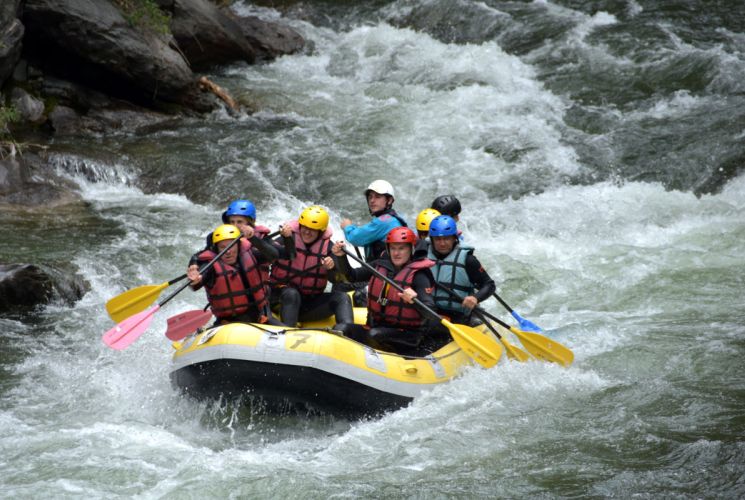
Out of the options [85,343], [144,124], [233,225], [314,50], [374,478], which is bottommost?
[374,478]

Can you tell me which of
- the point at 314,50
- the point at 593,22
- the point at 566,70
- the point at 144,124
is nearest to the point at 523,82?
the point at 566,70

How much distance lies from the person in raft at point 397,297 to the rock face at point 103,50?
5.81 meters

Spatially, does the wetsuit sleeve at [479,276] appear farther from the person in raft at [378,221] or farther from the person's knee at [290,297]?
the person's knee at [290,297]

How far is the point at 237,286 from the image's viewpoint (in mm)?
6395

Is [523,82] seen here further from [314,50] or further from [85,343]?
[85,343]

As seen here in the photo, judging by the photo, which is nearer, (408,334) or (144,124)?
(408,334)

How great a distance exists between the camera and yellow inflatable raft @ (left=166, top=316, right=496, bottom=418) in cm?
580

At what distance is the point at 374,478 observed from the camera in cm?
525

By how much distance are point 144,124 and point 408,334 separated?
613 cm

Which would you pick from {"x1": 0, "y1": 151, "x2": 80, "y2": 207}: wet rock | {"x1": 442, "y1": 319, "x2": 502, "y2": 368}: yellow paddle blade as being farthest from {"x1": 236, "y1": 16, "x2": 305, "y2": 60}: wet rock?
{"x1": 442, "y1": 319, "x2": 502, "y2": 368}: yellow paddle blade

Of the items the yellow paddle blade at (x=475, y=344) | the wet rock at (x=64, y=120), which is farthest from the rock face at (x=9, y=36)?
the yellow paddle blade at (x=475, y=344)

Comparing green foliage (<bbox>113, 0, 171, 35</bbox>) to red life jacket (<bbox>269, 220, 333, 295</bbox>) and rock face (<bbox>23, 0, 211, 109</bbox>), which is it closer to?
rock face (<bbox>23, 0, 211, 109</bbox>)

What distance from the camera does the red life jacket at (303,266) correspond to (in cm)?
662

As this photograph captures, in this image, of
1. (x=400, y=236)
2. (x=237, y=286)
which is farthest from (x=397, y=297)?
(x=237, y=286)
